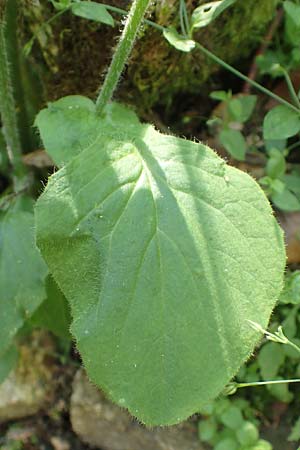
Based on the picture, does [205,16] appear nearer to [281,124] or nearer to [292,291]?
[281,124]

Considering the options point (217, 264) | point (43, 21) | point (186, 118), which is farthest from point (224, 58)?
point (217, 264)

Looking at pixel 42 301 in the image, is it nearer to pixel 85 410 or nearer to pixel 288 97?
pixel 85 410

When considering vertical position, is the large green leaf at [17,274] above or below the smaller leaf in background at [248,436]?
above

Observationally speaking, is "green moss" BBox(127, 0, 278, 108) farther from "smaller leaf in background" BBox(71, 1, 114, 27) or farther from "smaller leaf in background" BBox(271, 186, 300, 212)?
"smaller leaf in background" BBox(271, 186, 300, 212)

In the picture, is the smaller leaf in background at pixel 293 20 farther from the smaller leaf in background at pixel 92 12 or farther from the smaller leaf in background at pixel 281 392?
the smaller leaf in background at pixel 281 392

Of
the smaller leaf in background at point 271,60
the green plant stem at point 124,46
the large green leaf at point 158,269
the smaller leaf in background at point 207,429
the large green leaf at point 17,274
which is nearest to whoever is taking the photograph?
the large green leaf at point 158,269

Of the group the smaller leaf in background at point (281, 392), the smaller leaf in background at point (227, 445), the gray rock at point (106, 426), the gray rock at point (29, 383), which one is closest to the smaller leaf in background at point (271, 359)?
the smaller leaf in background at point (281, 392)

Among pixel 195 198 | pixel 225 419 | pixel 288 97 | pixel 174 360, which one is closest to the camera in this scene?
pixel 174 360
